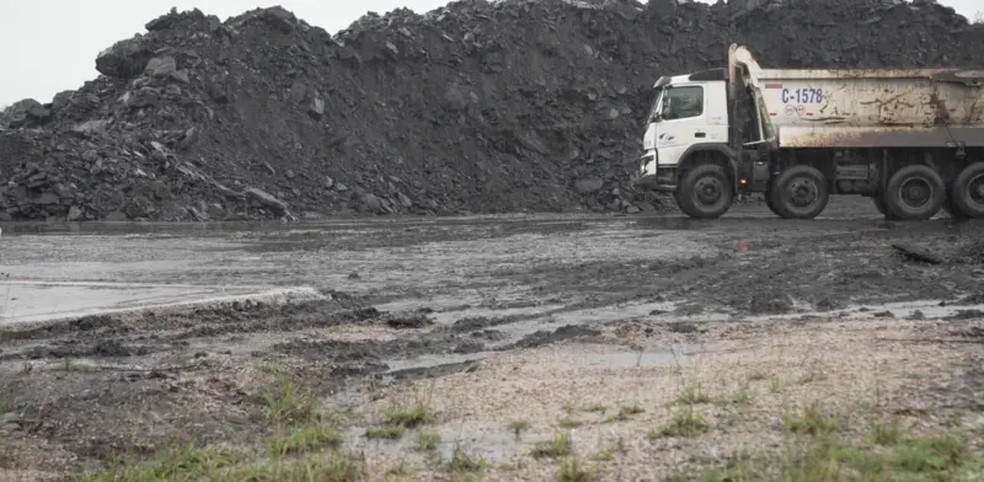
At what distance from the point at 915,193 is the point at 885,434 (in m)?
18.5

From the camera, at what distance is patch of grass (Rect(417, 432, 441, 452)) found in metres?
4.48

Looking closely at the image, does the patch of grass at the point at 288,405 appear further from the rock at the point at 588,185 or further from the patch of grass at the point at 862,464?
the rock at the point at 588,185

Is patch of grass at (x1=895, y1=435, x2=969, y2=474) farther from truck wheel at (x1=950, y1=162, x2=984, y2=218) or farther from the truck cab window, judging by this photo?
truck wheel at (x1=950, y1=162, x2=984, y2=218)

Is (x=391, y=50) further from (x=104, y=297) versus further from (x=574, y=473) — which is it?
(x=574, y=473)

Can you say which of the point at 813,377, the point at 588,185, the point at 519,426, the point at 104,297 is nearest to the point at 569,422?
the point at 519,426

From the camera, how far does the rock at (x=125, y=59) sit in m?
30.9

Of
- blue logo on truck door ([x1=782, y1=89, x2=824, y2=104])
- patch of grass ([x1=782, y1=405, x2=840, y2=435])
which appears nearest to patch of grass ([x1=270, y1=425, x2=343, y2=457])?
patch of grass ([x1=782, y1=405, x2=840, y2=435])

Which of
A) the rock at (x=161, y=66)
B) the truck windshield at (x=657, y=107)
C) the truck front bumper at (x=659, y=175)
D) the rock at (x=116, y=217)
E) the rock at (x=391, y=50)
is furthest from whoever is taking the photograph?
the rock at (x=391, y=50)

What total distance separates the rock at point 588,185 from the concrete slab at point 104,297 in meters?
22.1

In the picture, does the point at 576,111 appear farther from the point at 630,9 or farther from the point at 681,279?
the point at 681,279

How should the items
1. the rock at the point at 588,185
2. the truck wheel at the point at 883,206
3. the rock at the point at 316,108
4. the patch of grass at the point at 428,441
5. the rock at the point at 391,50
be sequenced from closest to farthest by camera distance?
the patch of grass at the point at 428,441 → the truck wheel at the point at 883,206 → the rock at the point at 316,108 → the rock at the point at 588,185 → the rock at the point at 391,50

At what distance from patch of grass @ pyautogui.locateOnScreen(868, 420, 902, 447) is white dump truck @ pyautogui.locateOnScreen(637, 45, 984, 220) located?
1745 cm

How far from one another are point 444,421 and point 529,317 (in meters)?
3.68

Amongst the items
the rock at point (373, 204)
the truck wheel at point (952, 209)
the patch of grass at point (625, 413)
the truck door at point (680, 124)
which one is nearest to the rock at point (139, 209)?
the rock at point (373, 204)
